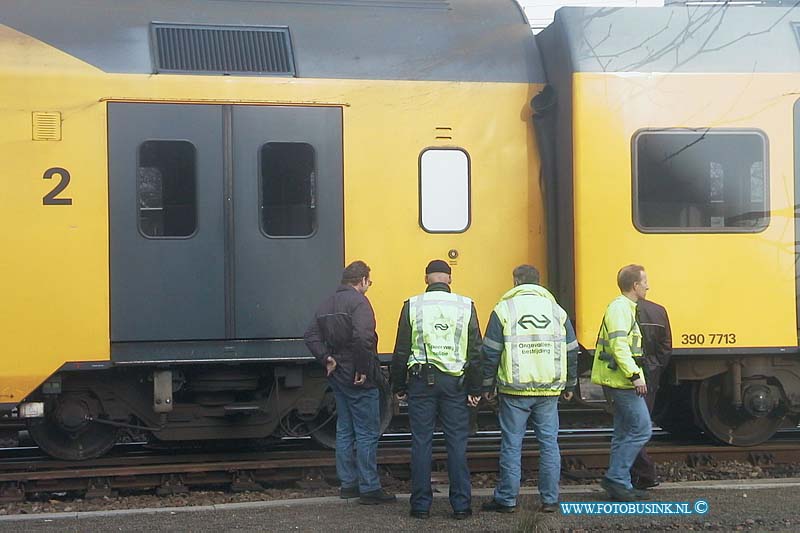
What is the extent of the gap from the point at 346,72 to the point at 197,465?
133 inches

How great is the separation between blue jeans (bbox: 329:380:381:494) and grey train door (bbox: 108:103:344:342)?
3.63 feet

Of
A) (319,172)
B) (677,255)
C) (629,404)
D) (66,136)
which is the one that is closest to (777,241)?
(677,255)

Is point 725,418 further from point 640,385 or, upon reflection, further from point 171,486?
point 171,486

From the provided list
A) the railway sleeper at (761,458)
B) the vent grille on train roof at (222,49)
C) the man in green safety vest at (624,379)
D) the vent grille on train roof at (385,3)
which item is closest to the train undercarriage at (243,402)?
the railway sleeper at (761,458)

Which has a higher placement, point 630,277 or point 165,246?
point 165,246

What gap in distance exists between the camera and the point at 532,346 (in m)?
6.76

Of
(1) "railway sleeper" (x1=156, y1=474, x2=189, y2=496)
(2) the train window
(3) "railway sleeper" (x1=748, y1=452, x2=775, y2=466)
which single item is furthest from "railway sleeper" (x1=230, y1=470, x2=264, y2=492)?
(3) "railway sleeper" (x1=748, y1=452, x2=775, y2=466)

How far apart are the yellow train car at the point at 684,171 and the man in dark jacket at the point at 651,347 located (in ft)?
3.15

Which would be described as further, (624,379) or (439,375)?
(624,379)

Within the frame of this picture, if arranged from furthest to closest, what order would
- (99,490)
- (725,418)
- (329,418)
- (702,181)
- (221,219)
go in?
(725,418) < (329,418) < (702,181) < (221,219) < (99,490)

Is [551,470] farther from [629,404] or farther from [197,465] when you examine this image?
[197,465]

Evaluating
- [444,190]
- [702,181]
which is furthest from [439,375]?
[702,181]

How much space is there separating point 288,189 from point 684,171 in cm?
326

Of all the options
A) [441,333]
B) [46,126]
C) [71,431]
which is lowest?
[71,431]
